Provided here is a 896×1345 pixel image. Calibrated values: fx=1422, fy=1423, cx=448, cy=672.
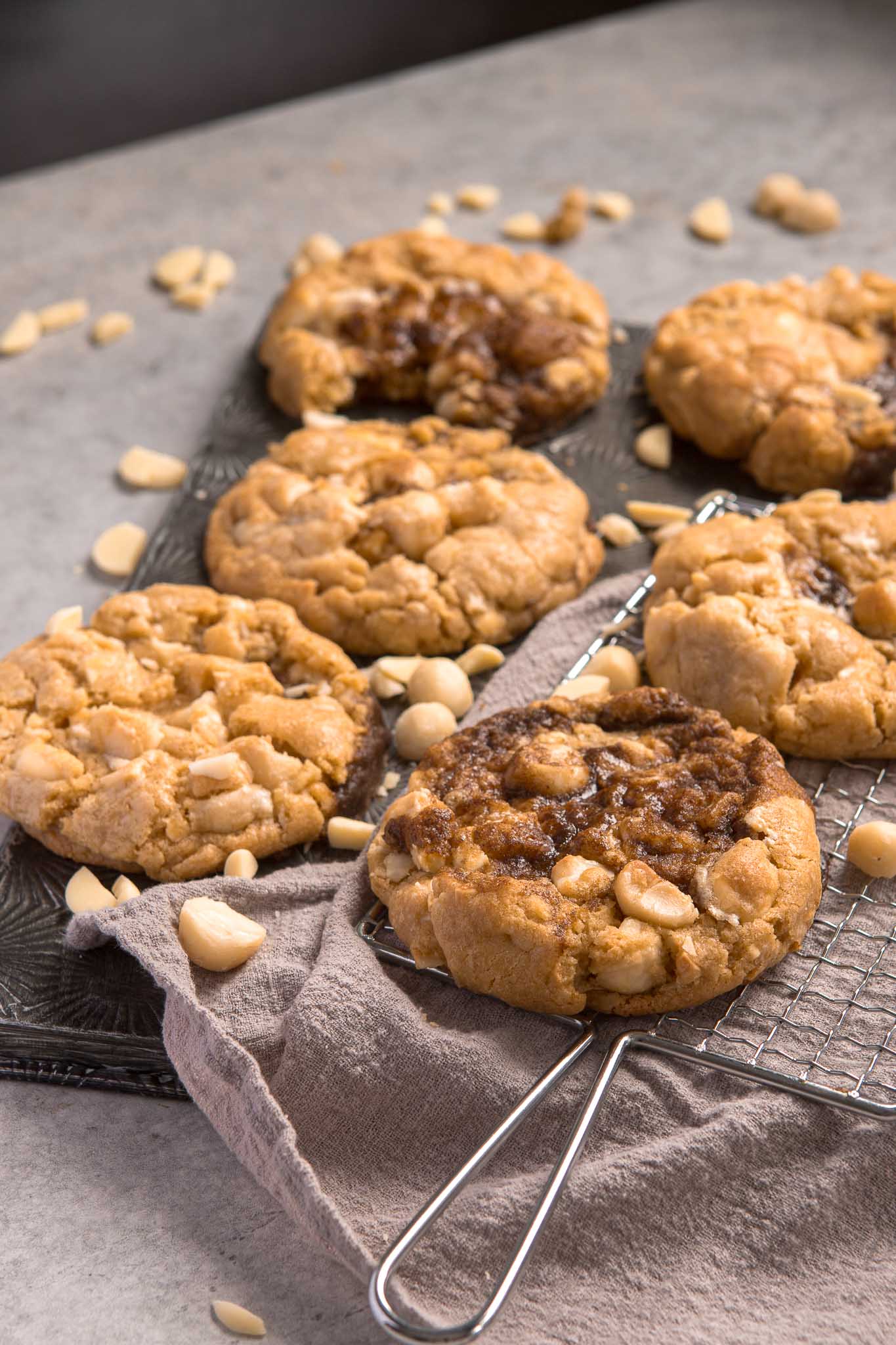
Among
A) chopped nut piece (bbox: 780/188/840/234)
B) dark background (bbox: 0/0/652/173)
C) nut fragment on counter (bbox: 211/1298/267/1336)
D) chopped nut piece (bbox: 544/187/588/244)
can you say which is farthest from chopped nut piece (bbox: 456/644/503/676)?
dark background (bbox: 0/0/652/173)

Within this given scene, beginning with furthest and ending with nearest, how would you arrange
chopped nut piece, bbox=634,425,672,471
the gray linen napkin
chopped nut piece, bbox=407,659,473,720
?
chopped nut piece, bbox=634,425,672,471, chopped nut piece, bbox=407,659,473,720, the gray linen napkin

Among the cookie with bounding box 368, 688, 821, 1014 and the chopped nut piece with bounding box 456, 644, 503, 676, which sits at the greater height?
the cookie with bounding box 368, 688, 821, 1014

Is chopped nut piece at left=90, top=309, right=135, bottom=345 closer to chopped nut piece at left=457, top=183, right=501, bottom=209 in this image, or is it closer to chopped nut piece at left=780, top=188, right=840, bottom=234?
chopped nut piece at left=457, top=183, right=501, bottom=209

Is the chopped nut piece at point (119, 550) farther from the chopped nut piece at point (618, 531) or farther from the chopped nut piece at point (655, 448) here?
the chopped nut piece at point (655, 448)

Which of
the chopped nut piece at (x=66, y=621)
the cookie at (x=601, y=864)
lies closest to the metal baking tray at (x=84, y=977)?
the chopped nut piece at (x=66, y=621)

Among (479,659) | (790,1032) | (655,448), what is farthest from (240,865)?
(655,448)

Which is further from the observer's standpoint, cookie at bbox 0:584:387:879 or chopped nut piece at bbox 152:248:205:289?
chopped nut piece at bbox 152:248:205:289
